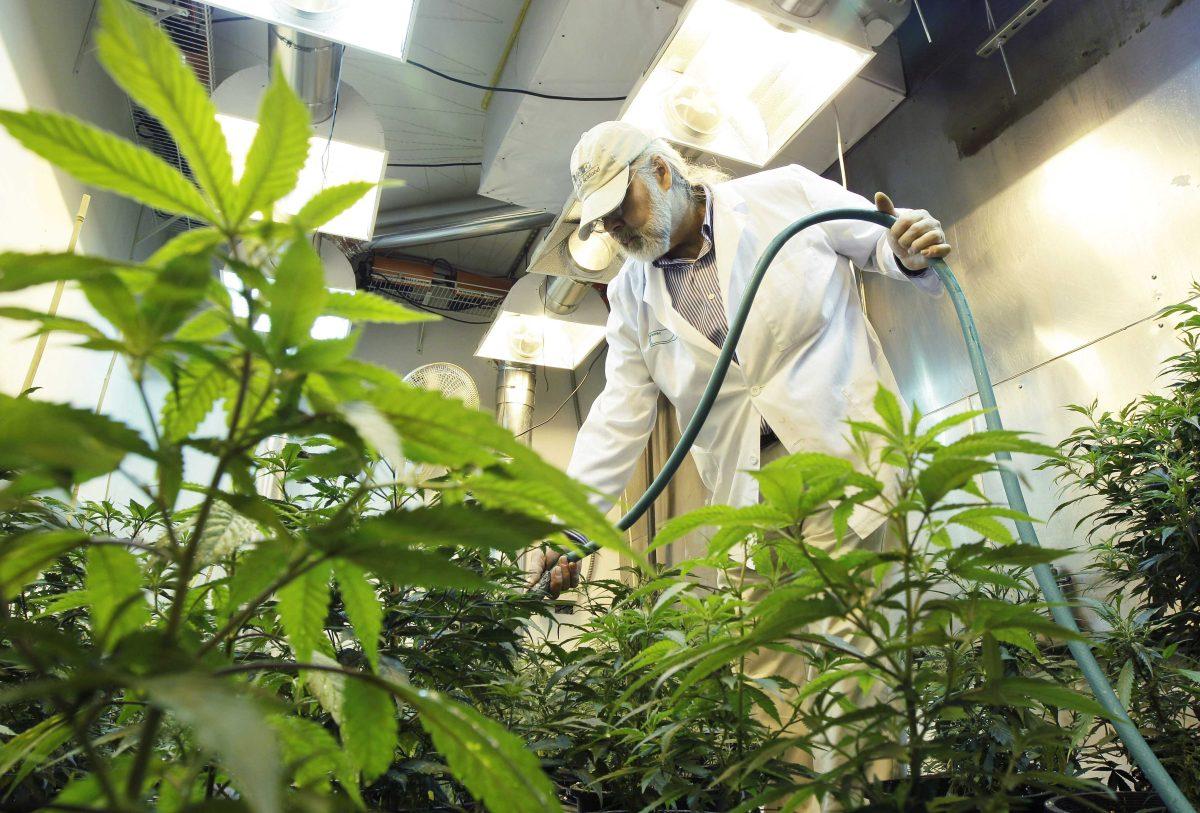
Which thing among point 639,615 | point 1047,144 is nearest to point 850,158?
point 1047,144

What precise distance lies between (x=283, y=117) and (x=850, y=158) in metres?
3.33

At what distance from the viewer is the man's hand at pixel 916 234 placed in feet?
4.23

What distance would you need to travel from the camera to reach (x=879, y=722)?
0.49 m

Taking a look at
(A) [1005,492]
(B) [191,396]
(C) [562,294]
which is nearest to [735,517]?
(B) [191,396]

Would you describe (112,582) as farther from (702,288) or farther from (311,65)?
(311,65)

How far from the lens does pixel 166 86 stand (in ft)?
1.16

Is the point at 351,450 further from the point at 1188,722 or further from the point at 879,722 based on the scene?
the point at 1188,722

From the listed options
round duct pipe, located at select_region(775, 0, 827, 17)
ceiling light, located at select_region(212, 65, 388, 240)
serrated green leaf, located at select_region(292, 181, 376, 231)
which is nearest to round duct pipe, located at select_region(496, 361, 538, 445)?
ceiling light, located at select_region(212, 65, 388, 240)

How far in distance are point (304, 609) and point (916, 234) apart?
47.1 inches

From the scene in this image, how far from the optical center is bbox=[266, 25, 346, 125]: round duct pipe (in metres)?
2.51

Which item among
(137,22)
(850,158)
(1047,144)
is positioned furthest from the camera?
(850,158)

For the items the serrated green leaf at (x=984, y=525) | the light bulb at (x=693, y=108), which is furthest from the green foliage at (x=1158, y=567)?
the light bulb at (x=693, y=108)

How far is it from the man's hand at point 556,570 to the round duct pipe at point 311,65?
6.31ft

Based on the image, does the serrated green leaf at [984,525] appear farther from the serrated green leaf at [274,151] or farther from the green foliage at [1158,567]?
the green foliage at [1158,567]
